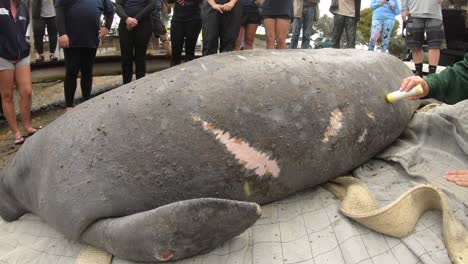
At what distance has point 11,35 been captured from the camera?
4.14 metres

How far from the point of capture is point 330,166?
2.62m

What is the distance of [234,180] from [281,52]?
1.13m

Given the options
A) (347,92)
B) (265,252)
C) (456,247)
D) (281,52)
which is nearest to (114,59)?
(281,52)

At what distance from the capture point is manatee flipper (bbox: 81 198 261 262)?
6.06 ft

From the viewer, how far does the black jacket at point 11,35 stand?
4.10 metres

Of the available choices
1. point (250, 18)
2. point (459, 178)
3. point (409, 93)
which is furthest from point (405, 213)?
point (250, 18)

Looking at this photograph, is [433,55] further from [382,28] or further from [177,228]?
[177,228]

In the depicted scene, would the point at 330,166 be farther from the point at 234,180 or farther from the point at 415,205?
the point at 234,180

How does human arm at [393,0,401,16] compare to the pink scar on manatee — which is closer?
the pink scar on manatee

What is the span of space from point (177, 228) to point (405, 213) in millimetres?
1335

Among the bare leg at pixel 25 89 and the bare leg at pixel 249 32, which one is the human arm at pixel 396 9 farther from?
the bare leg at pixel 25 89

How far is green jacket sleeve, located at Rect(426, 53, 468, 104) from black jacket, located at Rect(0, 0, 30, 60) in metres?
3.92

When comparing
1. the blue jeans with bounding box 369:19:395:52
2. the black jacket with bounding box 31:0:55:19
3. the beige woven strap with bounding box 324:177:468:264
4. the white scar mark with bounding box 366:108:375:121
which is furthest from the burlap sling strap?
the black jacket with bounding box 31:0:55:19

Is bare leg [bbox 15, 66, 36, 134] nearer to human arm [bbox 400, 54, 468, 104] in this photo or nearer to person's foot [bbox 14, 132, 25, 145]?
person's foot [bbox 14, 132, 25, 145]
